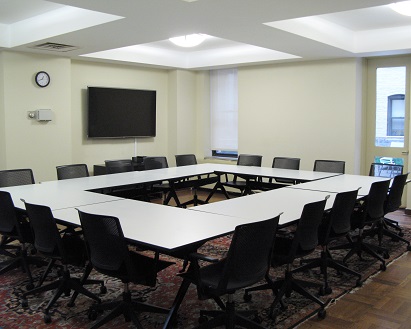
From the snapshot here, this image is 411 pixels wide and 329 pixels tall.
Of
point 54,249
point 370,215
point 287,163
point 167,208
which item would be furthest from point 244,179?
point 54,249

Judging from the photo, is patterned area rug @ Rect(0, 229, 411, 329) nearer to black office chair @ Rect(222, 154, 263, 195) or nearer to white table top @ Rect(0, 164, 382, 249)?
white table top @ Rect(0, 164, 382, 249)

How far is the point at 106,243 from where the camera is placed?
296 centimetres

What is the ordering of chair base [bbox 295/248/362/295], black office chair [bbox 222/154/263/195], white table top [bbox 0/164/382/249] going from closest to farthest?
white table top [bbox 0/164/382/249] < chair base [bbox 295/248/362/295] < black office chair [bbox 222/154/263/195]

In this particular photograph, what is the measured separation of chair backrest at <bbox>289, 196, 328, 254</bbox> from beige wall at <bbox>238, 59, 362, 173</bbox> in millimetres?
4122

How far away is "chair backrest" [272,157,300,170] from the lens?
6.88 m

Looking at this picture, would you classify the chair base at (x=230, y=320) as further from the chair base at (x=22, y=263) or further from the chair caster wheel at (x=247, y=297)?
the chair base at (x=22, y=263)

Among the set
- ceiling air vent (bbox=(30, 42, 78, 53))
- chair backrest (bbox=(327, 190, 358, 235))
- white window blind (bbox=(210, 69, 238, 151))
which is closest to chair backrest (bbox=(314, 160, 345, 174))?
chair backrest (bbox=(327, 190, 358, 235))

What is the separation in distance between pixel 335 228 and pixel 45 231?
242 cm

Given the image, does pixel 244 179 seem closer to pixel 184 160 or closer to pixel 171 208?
pixel 184 160

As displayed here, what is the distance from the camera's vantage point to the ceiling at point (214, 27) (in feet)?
13.8

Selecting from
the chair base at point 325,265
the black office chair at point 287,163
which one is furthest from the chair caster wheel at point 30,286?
the black office chair at point 287,163

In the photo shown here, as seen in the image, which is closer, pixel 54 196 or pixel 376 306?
pixel 376 306

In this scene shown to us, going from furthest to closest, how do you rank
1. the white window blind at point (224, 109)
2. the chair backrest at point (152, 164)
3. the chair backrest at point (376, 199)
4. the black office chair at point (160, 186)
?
the white window blind at point (224, 109)
the chair backrest at point (152, 164)
the black office chair at point (160, 186)
the chair backrest at point (376, 199)

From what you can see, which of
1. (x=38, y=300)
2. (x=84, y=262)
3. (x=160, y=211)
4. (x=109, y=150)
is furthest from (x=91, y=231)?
(x=109, y=150)
